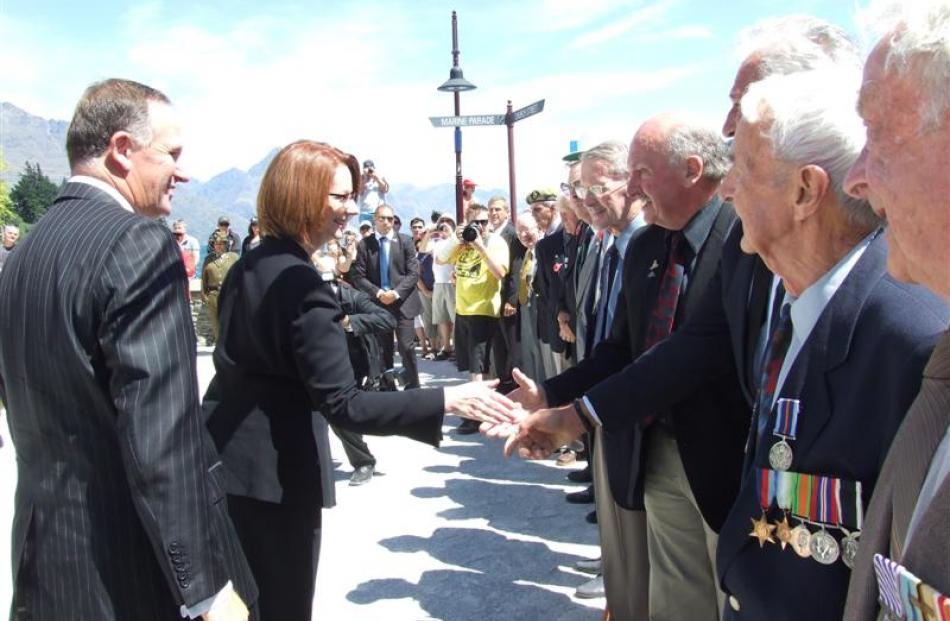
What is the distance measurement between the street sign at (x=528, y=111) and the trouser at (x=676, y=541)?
8.81m

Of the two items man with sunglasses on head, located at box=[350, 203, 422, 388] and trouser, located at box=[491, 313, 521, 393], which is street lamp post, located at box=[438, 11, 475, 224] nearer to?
man with sunglasses on head, located at box=[350, 203, 422, 388]

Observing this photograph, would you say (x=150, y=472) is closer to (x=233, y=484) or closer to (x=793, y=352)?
(x=233, y=484)

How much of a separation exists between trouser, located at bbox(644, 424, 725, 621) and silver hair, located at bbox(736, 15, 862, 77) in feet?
3.97

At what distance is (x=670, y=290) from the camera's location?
2574 millimetres

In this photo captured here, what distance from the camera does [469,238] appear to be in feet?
24.0

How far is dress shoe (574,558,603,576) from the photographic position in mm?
4121

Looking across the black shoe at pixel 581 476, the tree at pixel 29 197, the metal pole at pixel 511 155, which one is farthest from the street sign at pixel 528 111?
the tree at pixel 29 197

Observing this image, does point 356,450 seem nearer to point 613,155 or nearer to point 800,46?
point 613,155

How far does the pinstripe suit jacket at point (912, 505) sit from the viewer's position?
36.5 inches

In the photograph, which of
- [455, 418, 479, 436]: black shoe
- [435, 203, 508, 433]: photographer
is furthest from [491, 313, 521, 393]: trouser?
[455, 418, 479, 436]: black shoe

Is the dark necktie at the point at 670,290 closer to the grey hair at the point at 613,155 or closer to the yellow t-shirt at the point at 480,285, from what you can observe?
the grey hair at the point at 613,155

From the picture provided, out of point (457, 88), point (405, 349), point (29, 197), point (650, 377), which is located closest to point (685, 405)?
point (650, 377)

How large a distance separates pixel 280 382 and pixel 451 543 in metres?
2.69

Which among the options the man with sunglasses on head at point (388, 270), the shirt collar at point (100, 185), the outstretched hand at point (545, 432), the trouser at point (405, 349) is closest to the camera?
the shirt collar at point (100, 185)
